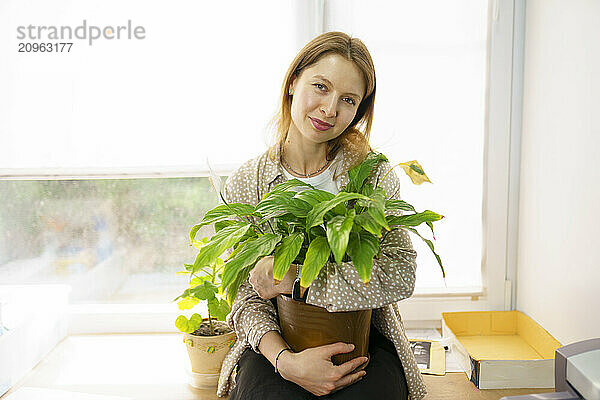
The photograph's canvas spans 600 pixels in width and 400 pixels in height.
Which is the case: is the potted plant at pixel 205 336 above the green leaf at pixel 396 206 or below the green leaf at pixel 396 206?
below

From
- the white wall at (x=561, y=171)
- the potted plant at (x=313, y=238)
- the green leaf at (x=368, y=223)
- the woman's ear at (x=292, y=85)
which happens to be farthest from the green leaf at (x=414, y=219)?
the white wall at (x=561, y=171)

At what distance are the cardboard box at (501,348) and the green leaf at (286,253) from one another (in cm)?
94

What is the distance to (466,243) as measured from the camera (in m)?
2.16

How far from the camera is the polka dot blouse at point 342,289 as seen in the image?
1049mm

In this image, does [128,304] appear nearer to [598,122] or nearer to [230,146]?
[230,146]

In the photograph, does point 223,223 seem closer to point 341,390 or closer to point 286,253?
point 286,253

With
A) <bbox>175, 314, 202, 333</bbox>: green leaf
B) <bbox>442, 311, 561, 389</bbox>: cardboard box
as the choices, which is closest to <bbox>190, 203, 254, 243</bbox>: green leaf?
<bbox>175, 314, 202, 333</bbox>: green leaf

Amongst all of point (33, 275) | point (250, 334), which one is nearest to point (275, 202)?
point (250, 334)

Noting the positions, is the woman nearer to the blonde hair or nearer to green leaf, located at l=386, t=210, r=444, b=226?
the blonde hair

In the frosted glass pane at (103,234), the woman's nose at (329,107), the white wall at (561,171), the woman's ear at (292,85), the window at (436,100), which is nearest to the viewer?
the woman's nose at (329,107)

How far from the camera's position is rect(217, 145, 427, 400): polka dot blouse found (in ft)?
3.44

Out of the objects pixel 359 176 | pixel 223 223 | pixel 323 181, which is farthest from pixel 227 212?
pixel 323 181

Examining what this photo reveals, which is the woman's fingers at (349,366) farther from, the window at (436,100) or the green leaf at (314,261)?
the window at (436,100)

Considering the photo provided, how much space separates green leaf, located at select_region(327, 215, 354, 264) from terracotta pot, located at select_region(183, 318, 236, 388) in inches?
34.4
